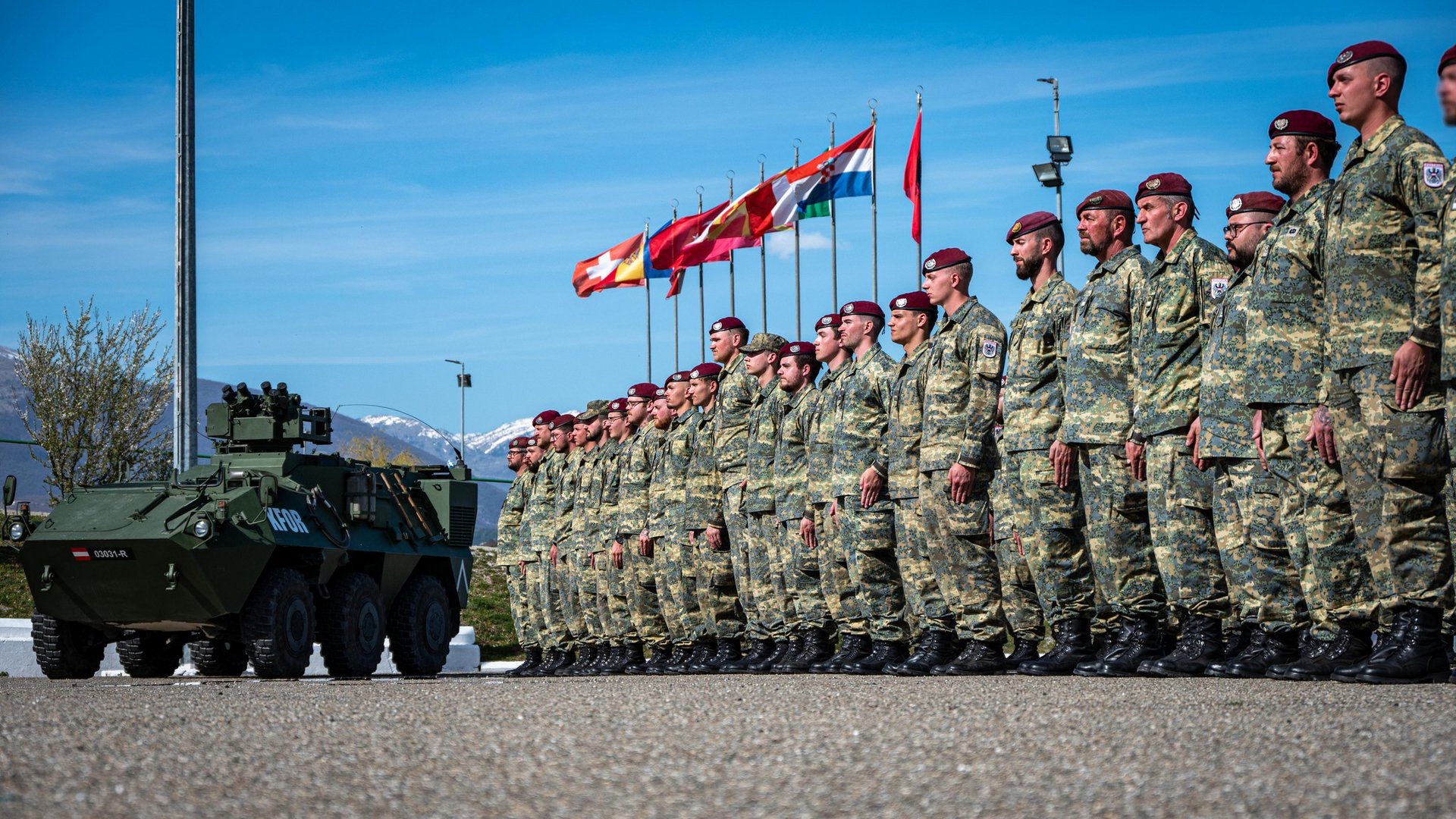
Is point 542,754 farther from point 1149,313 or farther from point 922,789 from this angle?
point 1149,313

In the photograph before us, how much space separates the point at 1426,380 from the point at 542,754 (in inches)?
133

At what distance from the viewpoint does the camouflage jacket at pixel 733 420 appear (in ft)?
36.9

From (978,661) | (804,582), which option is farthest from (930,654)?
(804,582)

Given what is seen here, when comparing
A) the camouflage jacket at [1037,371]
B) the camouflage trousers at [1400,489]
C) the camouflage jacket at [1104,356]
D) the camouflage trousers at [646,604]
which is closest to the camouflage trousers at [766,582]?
the camouflage trousers at [646,604]

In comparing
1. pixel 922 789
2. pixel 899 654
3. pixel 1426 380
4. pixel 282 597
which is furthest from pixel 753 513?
pixel 922 789

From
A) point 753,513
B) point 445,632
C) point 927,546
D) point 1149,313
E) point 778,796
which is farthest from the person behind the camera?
point 445,632

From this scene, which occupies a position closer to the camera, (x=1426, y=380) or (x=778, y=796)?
(x=778, y=796)

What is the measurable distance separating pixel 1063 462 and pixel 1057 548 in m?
0.41

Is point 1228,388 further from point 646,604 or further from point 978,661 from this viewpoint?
point 646,604

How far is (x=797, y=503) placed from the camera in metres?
10.3

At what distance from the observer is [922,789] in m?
3.56

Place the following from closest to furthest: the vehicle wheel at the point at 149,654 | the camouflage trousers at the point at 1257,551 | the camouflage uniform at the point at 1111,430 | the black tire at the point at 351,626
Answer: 1. the camouflage trousers at the point at 1257,551
2. the camouflage uniform at the point at 1111,430
3. the black tire at the point at 351,626
4. the vehicle wheel at the point at 149,654

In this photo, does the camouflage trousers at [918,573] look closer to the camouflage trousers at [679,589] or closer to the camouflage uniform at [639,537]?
the camouflage trousers at [679,589]

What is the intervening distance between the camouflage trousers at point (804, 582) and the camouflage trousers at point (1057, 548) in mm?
2476
